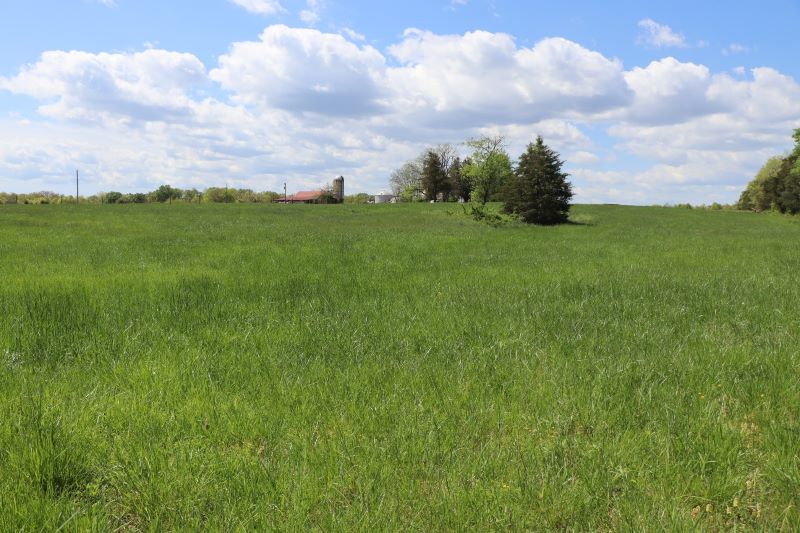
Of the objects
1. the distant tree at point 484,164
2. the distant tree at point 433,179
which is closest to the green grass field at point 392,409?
the distant tree at point 484,164

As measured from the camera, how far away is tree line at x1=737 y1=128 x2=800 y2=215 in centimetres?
5766

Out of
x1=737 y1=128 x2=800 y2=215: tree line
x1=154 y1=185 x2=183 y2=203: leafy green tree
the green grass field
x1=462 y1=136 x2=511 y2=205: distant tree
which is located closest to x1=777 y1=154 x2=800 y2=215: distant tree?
x1=737 y1=128 x2=800 y2=215: tree line

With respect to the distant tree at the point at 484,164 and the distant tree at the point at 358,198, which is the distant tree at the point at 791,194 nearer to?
the distant tree at the point at 484,164

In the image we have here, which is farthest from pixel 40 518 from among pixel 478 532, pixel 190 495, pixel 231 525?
pixel 478 532

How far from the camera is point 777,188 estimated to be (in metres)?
68.1

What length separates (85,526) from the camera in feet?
8.30

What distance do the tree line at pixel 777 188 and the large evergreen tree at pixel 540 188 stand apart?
84.0ft

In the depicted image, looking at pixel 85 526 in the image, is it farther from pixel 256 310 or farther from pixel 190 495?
pixel 256 310

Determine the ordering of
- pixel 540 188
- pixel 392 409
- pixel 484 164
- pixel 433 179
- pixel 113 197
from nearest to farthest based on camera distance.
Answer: pixel 392 409
pixel 540 188
pixel 484 164
pixel 113 197
pixel 433 179

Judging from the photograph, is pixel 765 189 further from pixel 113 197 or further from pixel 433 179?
pixel 113 197

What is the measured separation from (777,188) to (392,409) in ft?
283

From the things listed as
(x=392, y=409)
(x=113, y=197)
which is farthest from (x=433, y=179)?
(x=392, y=409)

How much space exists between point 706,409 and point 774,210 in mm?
84422

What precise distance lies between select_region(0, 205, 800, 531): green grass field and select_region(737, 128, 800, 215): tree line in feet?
164
